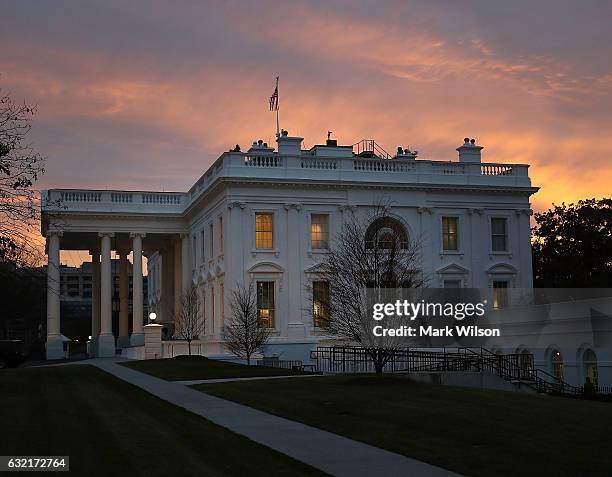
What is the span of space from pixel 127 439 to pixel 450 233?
4791 centimetres

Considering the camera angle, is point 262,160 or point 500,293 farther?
point 500,293

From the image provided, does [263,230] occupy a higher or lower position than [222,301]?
higher

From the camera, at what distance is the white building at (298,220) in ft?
187

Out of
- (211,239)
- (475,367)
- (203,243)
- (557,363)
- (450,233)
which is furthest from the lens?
(203,243)

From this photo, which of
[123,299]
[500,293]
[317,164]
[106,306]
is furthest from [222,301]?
[123,299]

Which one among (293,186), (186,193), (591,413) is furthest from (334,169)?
(591,413)

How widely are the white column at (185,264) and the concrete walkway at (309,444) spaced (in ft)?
151

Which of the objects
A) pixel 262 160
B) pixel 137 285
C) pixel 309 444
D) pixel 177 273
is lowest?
pixel 309 444

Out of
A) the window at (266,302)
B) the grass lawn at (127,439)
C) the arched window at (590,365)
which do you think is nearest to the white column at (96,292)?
the window at (266,302)

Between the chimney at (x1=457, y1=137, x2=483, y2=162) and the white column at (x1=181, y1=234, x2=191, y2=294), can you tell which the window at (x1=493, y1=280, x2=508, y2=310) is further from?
the white column at (x1=181, y1=234, x2=191, y2=294)

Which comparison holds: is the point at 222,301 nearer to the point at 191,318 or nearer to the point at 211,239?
the point at 191,318

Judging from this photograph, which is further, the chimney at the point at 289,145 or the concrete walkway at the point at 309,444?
the chimney at the point at 289,145

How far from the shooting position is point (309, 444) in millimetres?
16109

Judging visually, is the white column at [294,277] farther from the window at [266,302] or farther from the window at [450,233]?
the window at [450,233]
